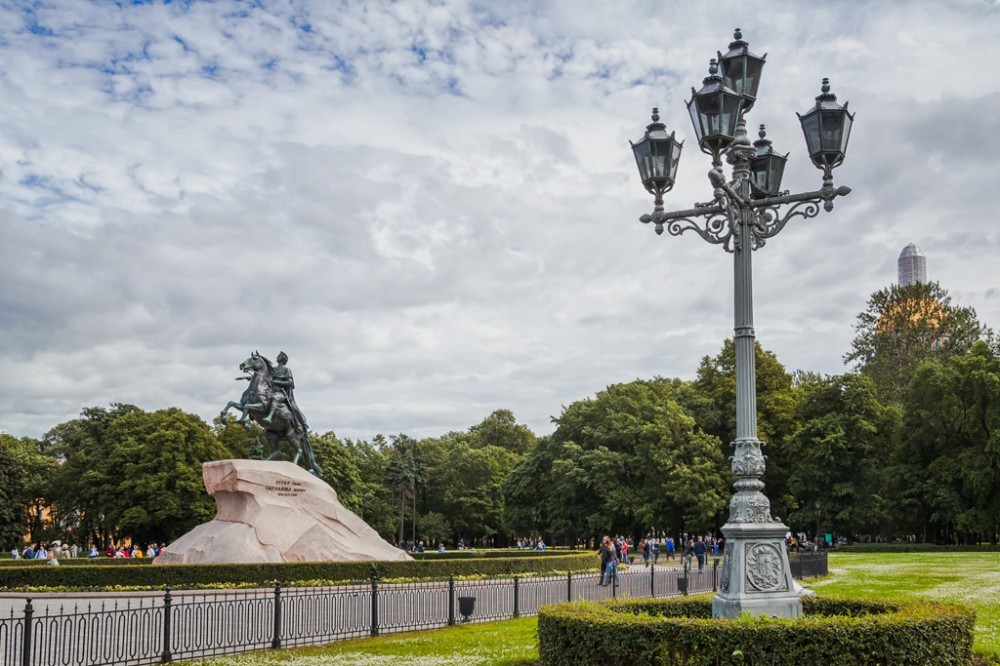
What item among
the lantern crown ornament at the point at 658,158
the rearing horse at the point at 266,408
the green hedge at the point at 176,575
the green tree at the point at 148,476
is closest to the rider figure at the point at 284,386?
the rearing horse at the point at 266,408

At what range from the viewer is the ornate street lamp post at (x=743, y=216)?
1127 cm

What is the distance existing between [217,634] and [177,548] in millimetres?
13942

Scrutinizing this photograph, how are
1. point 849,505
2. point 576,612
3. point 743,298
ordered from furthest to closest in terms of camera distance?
point 849,505
point 743,298
point 576,612

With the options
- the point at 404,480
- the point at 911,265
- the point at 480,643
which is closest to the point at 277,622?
the point at 480,643

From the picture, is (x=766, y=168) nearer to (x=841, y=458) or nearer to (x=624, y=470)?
(x=841, y=458)

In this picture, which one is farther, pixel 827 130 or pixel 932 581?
pixel 932 581

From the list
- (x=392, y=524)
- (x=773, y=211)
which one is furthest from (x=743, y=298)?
(x=392, y=524)

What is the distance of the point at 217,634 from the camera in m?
17.1

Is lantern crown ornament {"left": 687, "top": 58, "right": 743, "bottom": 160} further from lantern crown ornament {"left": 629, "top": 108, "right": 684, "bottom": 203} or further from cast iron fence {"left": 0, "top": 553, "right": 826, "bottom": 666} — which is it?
cast iron fence {"left": 0, "top": 553, "right": 826, "bottom": 666}

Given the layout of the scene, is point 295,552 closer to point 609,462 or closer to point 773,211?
point 773,211

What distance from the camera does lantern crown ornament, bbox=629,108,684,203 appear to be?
500 inches

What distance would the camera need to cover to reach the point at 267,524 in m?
29.8

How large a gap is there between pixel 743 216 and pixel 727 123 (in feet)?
4.09

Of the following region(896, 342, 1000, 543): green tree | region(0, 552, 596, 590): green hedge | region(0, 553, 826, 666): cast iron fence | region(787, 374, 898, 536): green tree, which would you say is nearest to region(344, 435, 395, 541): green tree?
region(787, 374, 898, 536): green tree
